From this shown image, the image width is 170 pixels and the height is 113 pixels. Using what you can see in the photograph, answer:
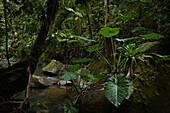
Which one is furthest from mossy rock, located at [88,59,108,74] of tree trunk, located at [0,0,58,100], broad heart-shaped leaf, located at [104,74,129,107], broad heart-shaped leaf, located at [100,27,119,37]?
tree trunk, located at [0,0,58,100]

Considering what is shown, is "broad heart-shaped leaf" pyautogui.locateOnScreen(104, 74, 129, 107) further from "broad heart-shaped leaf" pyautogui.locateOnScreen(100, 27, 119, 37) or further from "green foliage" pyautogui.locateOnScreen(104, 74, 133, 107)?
"broad heart-shaped leaf" pyautogui.locateOnScreen(100, 27, 119, 37)

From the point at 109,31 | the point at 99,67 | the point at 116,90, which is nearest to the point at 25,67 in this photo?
the point at 116,90

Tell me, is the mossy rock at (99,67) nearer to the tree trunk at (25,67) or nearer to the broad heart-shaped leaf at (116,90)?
the broad heart-shaped leaf at (116,90)

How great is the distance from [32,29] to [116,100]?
1986 millimetres

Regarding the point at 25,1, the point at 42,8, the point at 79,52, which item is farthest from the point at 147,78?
the point at 79,52

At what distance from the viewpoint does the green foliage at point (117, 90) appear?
1323 millimetres

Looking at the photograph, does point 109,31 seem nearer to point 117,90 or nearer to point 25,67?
point 117,90

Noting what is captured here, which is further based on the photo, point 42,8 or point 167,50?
point 167,50

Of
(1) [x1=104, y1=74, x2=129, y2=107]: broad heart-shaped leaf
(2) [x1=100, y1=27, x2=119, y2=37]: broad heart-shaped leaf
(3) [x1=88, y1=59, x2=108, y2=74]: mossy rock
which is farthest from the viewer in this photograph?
(3) [x1=88, y1=59, x2=108, y2=74]: mossy rock

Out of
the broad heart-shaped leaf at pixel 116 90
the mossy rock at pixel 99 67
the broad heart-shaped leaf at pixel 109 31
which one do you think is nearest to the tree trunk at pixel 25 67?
the broad heart-shaped leaf at pixel 109 31

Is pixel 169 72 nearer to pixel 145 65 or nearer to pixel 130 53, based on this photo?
pixel 145 65

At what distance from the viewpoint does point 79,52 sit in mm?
5176

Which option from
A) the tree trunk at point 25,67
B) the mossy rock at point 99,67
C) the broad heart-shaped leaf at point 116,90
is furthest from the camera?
the mossy rock at point 99,67

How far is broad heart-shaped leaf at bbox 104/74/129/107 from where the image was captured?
1.32m
